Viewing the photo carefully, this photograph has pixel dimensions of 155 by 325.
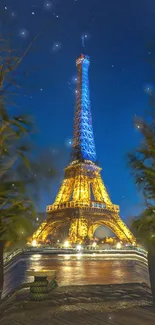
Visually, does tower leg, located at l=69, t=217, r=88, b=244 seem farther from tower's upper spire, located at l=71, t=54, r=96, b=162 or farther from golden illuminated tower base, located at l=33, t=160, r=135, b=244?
tower's upper spire, located at l=71, t=54, r=96, b=162

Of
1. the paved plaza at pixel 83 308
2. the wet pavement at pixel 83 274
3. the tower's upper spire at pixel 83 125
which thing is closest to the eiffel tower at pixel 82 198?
the tower's upper spire at pixel 83 125

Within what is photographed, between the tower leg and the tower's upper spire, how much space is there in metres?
13.9

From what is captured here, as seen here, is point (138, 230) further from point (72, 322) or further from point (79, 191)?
point (79, 191)

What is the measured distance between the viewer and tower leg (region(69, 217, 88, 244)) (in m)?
39.1

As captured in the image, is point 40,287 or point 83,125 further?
point 83,125

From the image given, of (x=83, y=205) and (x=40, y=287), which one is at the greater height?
(x=83, y=205)

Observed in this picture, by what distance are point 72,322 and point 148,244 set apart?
2244 millimetres

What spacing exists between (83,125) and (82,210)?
66.1ft

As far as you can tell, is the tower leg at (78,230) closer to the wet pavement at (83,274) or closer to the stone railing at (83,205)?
the stone railing at (83,205)

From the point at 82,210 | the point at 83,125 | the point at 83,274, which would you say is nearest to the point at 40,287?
the point at 83,274

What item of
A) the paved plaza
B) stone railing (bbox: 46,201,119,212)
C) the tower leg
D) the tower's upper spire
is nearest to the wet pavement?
the paved plaza

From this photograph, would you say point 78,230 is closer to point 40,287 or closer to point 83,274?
point 83,274

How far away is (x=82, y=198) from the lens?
46.0 metres

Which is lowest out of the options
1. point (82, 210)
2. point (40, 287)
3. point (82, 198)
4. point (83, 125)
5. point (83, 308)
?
point (83, 308)
